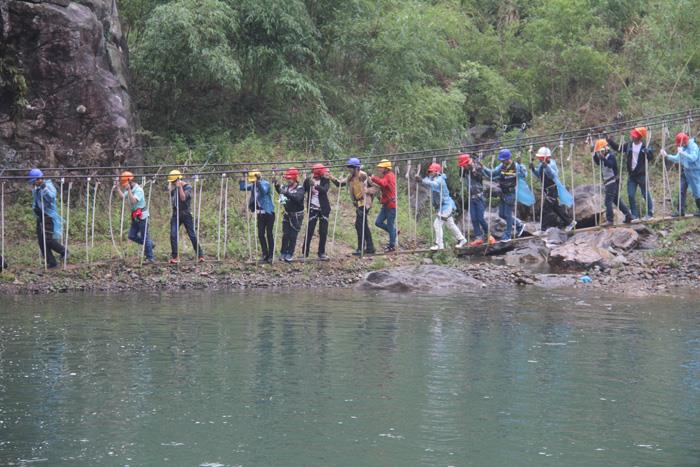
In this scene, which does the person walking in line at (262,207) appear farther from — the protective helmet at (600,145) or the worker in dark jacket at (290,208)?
the protective helmet at (600,145)

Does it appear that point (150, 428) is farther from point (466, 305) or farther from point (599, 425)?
point (466, 305)

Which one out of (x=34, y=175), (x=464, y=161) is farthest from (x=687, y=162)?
(x=34, y=175)

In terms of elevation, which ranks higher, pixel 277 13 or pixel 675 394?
pixel 277 13

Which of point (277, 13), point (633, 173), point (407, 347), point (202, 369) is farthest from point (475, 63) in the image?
point (202, 369)

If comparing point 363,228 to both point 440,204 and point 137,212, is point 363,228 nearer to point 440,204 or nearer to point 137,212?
point 440,204

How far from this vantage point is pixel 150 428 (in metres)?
9.14

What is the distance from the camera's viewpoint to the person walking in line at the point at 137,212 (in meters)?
17.2

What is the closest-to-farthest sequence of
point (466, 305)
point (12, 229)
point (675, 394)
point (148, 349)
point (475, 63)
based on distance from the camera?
point (675, 394)
point (148, 349)
point (466, 305)
point (12, 229)
point (475, 63)

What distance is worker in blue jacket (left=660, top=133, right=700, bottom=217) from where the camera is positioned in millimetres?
17875

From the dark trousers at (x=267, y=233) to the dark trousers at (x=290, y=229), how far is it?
0.21 meters

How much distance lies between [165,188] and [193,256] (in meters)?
3.11

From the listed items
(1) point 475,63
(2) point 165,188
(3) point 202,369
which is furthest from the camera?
(1) point 475,63

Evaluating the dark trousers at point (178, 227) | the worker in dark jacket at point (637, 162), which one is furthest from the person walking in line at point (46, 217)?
the worker in dark jacket at point (637, 162)

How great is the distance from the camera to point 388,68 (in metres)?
23.8
